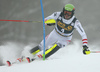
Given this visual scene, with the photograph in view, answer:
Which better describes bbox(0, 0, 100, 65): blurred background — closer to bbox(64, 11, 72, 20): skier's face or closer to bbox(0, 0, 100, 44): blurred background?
bbox(0, 0, 100, 44): blurred background

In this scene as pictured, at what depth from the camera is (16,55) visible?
6.77 m

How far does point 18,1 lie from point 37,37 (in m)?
2.19

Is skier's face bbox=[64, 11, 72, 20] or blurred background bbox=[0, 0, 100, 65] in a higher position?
blurred background bbox=[0, 0, 100, 65]

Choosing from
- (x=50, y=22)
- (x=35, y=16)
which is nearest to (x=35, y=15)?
(x=35, y=16)

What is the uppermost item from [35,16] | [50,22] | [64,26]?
[35,16]

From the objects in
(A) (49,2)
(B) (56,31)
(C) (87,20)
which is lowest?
(B) (56,31)

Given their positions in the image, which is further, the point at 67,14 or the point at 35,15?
the point at 35,15

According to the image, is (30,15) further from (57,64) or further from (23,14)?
(57,64)

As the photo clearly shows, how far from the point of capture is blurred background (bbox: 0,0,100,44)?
28.3 feet

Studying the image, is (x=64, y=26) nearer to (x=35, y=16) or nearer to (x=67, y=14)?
(x=67, y=14)

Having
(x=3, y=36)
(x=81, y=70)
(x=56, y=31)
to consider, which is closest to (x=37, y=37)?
(x=3, y=36)

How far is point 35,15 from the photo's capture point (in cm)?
880

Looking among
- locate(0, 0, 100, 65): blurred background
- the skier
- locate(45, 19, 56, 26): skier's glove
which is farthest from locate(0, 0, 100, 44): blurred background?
locate(45, 19, 56, 26): skier's glove

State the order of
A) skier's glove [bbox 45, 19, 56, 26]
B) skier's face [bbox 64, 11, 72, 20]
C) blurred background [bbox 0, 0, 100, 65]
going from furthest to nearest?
blurred background [bbox 0, 0, 100, 65] < skier's glove [bbox 45, 19, 56, 26] < skier's face [bbox 64, 11, 72, 20]
